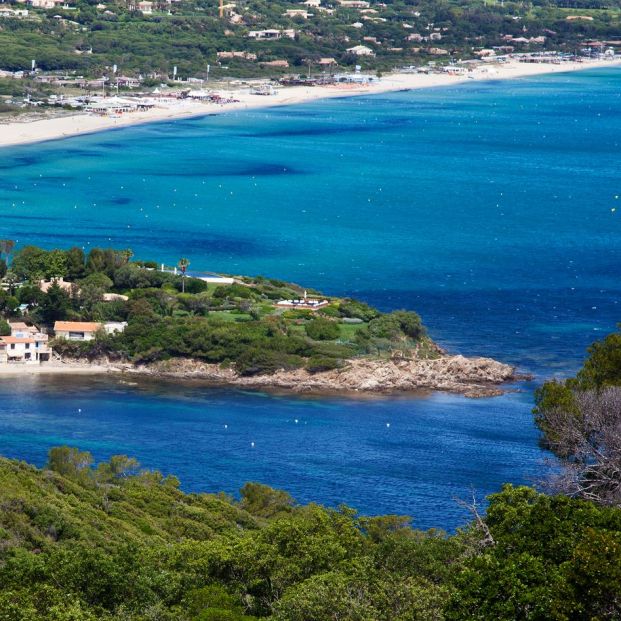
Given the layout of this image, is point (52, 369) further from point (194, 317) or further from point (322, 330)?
point (322, 330)

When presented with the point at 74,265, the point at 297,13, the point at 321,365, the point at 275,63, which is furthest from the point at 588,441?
the point at 297,13

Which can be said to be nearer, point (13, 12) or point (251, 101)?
point (251, 101)

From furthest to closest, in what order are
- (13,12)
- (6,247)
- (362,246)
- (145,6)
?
(145,6)
(13,12)
(362,246)
(6,247)

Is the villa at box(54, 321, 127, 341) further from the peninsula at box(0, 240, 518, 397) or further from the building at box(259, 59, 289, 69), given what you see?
the building at box(259, 59, 289, 69)

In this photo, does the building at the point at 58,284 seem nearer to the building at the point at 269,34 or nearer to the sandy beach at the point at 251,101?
the sandy beach at the point at 251,101

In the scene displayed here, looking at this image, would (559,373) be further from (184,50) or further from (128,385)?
(184,50)

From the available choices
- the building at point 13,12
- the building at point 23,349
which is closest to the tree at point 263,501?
the building at point 23,349
